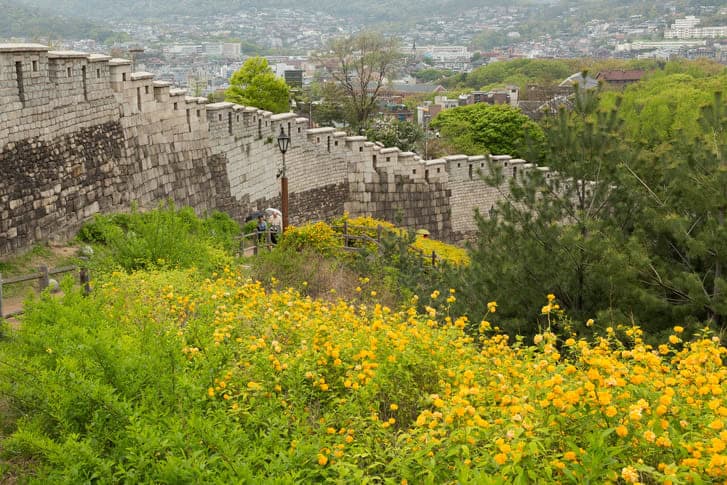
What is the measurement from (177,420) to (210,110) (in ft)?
46.7

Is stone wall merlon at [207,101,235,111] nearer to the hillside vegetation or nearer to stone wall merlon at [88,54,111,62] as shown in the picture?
stone wall merlon at [88,54,111,62]

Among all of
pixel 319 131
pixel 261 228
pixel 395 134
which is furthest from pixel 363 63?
pixel 261 228

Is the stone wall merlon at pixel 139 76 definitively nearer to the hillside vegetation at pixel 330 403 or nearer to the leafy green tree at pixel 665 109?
the hillside vegetation at pixel 330 403

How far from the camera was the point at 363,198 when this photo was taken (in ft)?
77.8

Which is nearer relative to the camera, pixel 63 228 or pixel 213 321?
pixel 213 321

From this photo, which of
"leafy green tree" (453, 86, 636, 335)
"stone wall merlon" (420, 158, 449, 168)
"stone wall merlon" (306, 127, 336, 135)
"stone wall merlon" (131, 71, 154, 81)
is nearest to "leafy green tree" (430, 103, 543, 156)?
"stone wall merlon" (420, 158, 449, 168)

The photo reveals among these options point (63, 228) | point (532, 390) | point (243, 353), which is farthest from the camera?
point (63, 228)

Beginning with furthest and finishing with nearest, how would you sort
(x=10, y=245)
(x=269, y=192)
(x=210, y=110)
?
(x=269, y=192)
(x=210, y=110)
(x=10, y=245)

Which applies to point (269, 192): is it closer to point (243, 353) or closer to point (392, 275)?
point (392, 275)

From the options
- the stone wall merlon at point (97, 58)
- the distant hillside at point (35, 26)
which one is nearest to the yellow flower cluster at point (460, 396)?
the stone wall merlon at point (97, 58)

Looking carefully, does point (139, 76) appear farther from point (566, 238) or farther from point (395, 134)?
point (395, 134)

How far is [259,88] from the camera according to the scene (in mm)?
42188

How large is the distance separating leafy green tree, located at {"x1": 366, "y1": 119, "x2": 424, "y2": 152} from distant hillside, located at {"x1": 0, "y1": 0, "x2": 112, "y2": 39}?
158 feet

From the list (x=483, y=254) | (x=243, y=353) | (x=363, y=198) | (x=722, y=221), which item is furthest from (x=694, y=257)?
(x=363, y=198)
